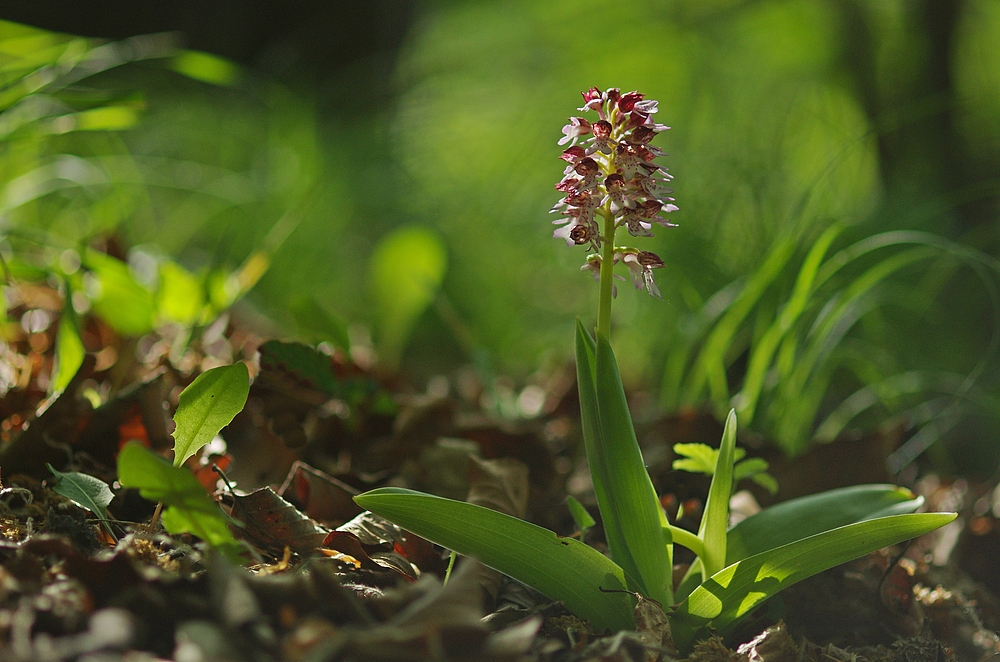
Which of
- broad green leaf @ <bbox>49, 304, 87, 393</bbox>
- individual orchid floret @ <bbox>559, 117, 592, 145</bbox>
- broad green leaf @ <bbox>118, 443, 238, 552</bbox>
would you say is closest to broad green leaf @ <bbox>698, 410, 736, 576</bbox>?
individual orchid floret @ <bbox>559, 117, 592, 145</bbox>

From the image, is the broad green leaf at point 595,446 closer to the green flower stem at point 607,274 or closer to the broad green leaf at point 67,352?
the green flower stem at point 607,274

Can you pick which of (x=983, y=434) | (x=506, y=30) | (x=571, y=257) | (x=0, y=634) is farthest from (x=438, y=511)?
(x=506, y=30)

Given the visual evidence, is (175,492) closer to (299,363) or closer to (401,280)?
(299,363)

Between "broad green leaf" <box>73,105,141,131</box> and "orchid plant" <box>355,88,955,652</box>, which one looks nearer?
"orchid plant" <box>355,88,955,652</box>

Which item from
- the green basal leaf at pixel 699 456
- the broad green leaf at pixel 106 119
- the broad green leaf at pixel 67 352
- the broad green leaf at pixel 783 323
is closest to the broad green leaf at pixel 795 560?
the green basal leaf at pixel 699 456

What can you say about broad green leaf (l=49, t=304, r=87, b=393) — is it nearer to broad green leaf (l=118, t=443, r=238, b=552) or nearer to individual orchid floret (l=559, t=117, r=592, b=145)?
broad green leaf (l=118, t=443, r=238, b=552)

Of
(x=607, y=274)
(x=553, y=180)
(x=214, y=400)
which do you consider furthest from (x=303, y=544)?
(x=553, y=180)
